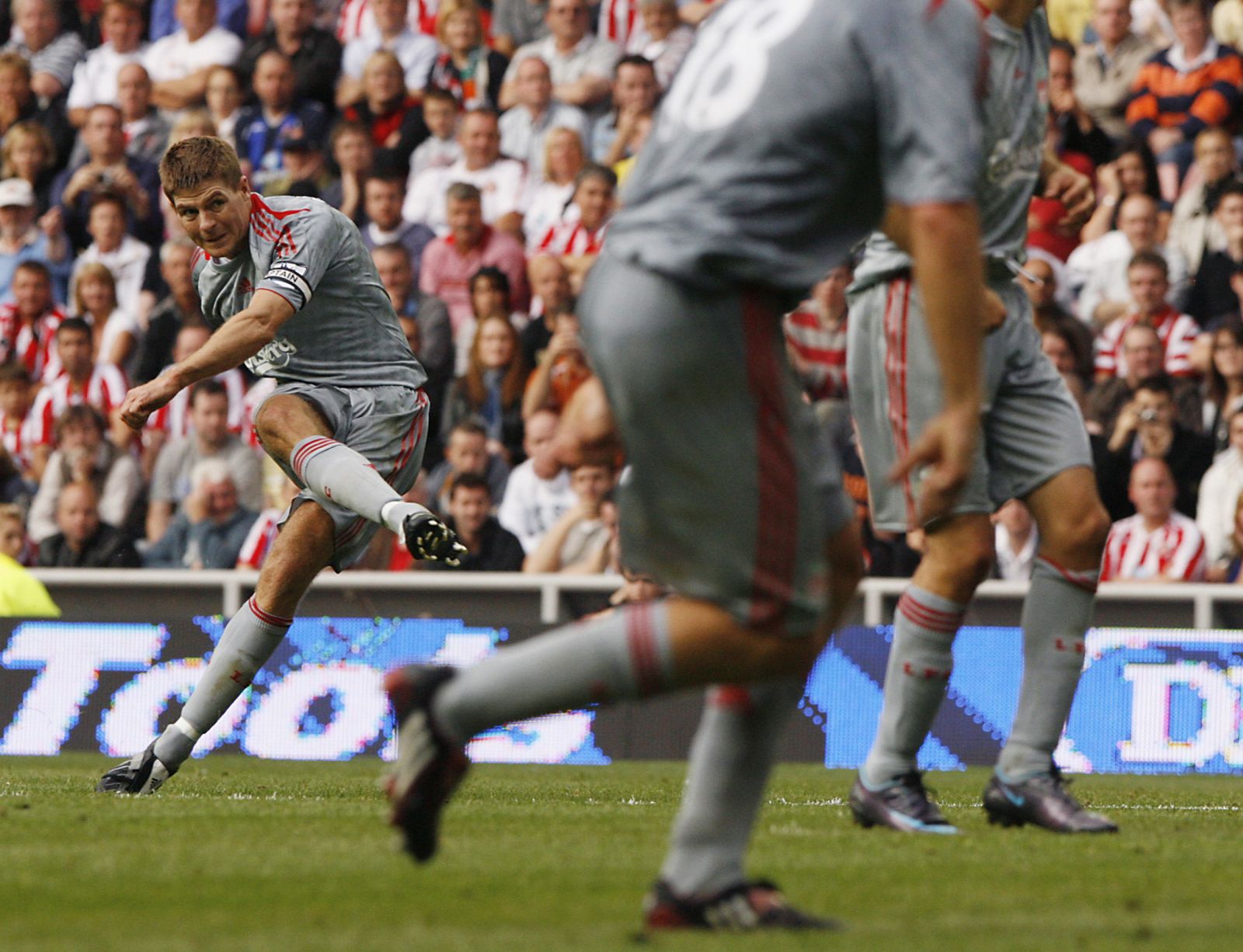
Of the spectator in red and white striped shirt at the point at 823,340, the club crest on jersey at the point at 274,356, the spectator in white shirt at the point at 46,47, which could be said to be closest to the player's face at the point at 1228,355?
the spectator in red and white striped shirt at the point at 823,340

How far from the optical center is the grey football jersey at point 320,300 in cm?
732

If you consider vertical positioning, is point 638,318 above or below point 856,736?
above

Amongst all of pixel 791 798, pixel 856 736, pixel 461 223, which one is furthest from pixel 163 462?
pixel 791 798

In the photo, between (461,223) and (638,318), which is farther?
(461,223)

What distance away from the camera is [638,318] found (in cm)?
380

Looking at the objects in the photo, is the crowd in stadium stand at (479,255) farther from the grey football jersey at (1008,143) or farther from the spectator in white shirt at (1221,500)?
the grey football jersey at (1008,143)

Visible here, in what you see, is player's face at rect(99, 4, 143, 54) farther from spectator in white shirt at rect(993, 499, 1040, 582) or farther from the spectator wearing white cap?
spectator in white shirt at rect(993, 499, 1040, 582)

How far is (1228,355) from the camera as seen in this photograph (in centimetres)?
1185

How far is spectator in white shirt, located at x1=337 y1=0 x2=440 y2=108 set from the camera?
16547 mm


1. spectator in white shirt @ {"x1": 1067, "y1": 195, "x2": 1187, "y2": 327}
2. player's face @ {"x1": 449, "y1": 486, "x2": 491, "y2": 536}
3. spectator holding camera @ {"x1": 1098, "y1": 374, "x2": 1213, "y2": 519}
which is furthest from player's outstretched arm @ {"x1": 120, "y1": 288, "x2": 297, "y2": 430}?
spectator in white shirt @ {"x1": 1067, "y1": 195, "x2": 1187, "y2": 327}

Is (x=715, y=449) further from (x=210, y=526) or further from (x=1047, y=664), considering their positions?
(x=210, y=526)

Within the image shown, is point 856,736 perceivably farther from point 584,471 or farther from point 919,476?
point 919,476

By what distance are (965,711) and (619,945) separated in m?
7.13

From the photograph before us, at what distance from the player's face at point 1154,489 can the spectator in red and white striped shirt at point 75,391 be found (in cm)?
695
